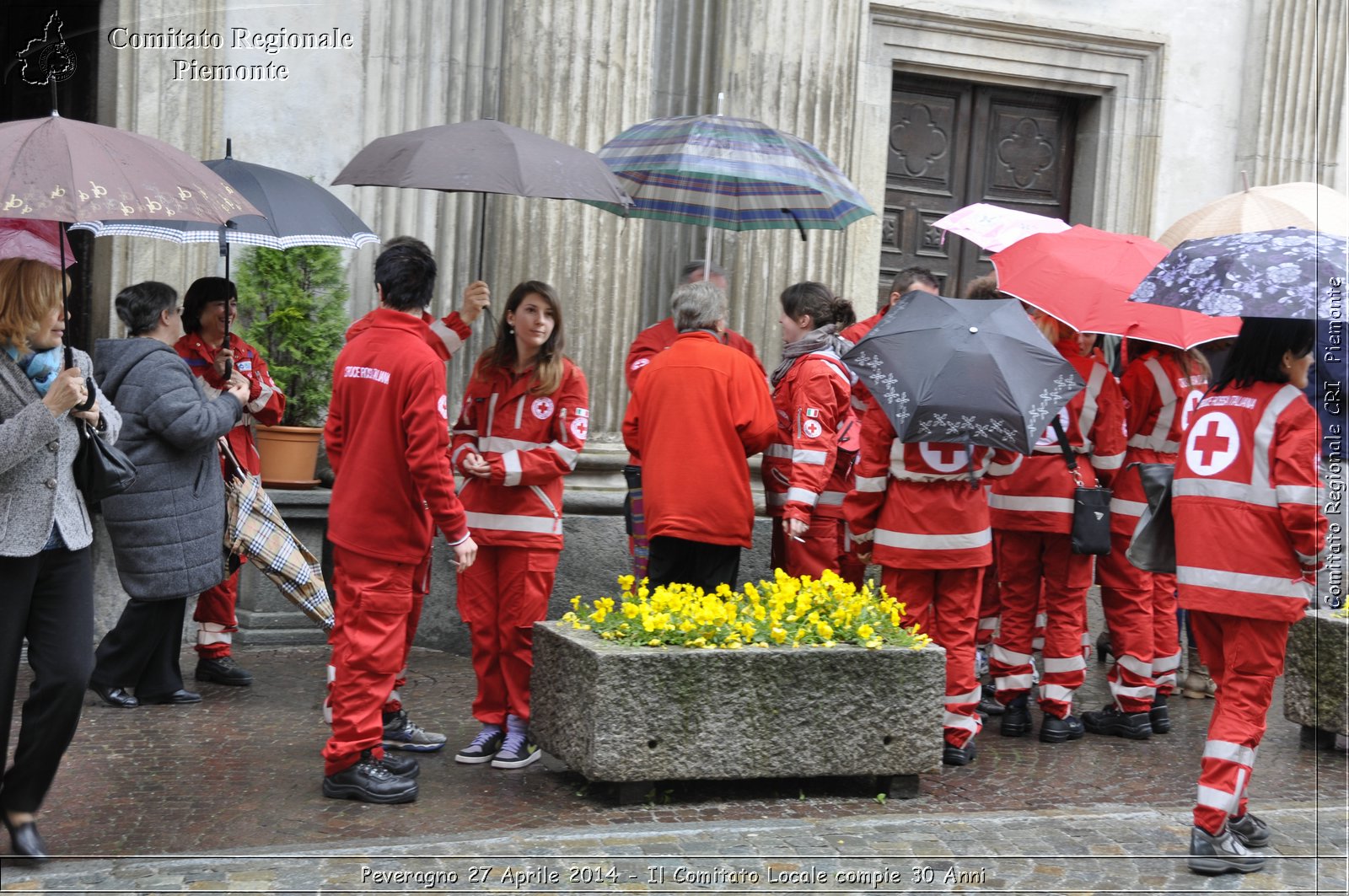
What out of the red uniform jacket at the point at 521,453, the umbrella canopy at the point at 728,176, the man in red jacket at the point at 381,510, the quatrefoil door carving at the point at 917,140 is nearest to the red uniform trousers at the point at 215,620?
the red uniform jacket at the point at 521,453

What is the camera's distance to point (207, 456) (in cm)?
685

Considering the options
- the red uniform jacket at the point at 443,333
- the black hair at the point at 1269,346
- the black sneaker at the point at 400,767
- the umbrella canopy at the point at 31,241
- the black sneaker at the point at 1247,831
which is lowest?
the black sneaker at the point at 400,767

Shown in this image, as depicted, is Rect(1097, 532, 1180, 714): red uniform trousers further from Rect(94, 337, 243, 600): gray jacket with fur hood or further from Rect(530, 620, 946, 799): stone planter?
Rect(94, 337, 243, 600): gray jacket with fur hood

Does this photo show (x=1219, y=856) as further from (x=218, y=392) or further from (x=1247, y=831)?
(x=218, y=392)

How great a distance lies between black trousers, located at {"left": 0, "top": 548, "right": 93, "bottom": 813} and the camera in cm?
468

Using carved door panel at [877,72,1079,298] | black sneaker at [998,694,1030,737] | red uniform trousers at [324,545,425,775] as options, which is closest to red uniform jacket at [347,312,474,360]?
red uniform trousers at [324,545,425,775]

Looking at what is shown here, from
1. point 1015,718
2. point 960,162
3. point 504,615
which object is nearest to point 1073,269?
point 1015,718

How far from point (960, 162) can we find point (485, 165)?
5467mm

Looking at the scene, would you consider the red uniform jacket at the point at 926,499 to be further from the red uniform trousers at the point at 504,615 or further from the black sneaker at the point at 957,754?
the red uniform trousers at the point at 504,615

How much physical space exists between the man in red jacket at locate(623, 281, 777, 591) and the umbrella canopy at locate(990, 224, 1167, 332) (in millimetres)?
1221

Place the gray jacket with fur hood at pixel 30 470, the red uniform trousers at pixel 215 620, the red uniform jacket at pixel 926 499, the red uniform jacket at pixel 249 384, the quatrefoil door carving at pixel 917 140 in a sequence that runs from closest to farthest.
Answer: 1. the gray jacket with fur hood at pixel 30 470
2. the red uniform jacket at pixel 926 499
3. the red uniform jacket at pixel 249 384
4. the red uniform trousers at pixel 215 620
5. the quatrefoil door carving at pixel 917 140

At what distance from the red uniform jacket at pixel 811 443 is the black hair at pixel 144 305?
2750 mm

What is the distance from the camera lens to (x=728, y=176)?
6.75 meters

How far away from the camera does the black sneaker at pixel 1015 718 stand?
23.2 feet
